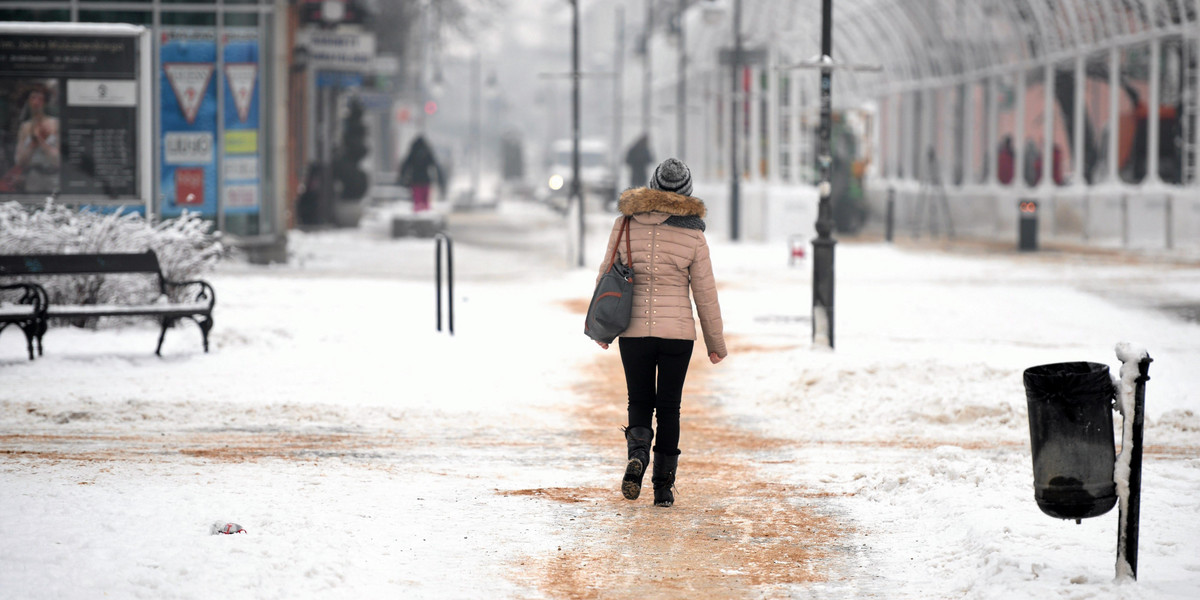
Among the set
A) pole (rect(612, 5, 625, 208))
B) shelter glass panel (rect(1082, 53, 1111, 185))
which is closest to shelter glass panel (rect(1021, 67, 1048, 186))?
shelter glass panel (rect(1082, 53, 1111, 185))

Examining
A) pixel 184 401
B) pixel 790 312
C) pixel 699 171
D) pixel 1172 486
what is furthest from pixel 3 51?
pixel 699 171

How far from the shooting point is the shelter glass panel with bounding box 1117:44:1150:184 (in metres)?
26.8

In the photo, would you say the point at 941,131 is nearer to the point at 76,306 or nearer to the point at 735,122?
the point at 735,122

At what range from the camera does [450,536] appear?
6.52m

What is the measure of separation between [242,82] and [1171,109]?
51.2 ft

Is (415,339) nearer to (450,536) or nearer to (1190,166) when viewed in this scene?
(450,536)

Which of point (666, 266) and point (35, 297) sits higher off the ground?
point (666, 266)

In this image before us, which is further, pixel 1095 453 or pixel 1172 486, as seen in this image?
pixel 1172 486

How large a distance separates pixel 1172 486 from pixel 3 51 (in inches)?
462

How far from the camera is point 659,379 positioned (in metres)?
7.30

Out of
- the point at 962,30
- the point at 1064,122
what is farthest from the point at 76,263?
the point at 962,30

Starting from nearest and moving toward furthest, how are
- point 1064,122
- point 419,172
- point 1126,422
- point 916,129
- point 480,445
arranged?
point 1126,422 → point 480,445 → point 1064,122 → point 419,172 → point 916,129

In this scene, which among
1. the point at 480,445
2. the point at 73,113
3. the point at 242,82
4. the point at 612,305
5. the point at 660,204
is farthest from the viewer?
the point at 242,82

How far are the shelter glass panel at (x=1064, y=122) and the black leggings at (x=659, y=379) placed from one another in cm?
2420
